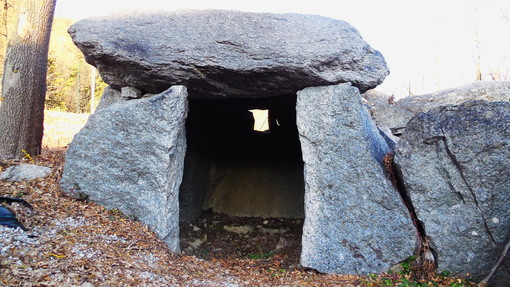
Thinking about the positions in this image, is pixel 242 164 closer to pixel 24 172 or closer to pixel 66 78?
pixel 24 172

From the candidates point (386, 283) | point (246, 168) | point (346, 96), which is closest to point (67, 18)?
point (246, 168)

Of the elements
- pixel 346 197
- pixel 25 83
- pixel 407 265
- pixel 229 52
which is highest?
pixel 229 52

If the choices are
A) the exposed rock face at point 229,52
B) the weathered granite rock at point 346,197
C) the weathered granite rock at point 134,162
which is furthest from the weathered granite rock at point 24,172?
the weathered granite rock at point 346,197

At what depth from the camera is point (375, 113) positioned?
827cm

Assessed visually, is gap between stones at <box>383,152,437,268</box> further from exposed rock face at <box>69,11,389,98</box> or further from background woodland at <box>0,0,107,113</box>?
background woodland at <box>0,0,107,113</box>

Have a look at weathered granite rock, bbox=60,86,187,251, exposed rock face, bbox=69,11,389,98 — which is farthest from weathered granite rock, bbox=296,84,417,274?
weathered granite rock, bbox=60,86,187,251

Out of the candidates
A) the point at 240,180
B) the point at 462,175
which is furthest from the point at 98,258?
the point at 240,180

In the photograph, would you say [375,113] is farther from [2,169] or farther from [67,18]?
[67,18]

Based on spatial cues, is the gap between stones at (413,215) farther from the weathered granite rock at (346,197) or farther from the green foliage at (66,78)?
the green foliage at (66,78)

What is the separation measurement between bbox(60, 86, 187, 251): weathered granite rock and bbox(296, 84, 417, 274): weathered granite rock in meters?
1.70

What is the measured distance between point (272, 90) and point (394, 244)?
2.56 metres

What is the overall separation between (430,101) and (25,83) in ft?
23.9

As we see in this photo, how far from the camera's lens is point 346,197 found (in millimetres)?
4945

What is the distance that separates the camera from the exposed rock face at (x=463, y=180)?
14.6ft
